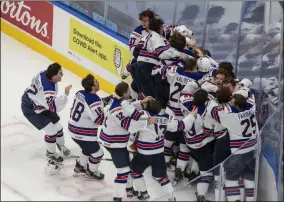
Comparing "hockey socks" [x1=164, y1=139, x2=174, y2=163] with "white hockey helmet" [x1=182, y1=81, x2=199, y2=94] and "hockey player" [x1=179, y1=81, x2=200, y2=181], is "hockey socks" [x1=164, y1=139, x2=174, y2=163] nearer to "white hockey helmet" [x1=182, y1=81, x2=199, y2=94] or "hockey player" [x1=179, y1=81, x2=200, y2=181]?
"hockey player" [x1=179, y1=81, x2=200, y2=181]

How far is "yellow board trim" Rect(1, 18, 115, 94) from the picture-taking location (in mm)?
6168

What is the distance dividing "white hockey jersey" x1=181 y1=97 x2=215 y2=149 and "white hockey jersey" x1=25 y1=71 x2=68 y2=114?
0.74 meters

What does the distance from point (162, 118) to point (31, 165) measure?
108 centimetres

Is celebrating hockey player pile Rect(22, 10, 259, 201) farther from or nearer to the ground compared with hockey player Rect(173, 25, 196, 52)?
nearer to the ground

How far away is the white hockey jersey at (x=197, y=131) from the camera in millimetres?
4750

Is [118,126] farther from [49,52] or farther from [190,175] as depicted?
[49,52]

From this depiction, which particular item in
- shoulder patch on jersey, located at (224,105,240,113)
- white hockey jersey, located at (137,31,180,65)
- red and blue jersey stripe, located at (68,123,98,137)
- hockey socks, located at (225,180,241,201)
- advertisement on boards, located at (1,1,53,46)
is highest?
advertisement on boards, located at (1,1,53,46)

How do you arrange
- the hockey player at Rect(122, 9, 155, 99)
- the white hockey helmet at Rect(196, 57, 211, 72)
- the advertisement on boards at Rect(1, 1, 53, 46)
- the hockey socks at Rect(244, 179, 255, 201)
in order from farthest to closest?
1. the advertisement on boards at Rect(1, 1, 53, 46)
2. the hockey player at Rect(122, 9, 155, 99)
3. the white hockey helmet at Rect(196, 57, 211, 72)
4. the hockey socks at Rect(244, 179, 255, 201)

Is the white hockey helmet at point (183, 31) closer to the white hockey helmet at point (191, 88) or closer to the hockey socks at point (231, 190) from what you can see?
the white hockey helmet at point (191, 88)

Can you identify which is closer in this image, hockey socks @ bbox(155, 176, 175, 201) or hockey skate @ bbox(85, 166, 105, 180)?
hockey socks @ bbox(155, 176, 175, 201)

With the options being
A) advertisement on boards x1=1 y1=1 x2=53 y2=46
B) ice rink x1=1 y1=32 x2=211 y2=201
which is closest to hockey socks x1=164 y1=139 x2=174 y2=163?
ice rink x1=1 y1=32 x2=211 y2=201

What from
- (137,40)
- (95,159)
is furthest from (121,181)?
(137,40)

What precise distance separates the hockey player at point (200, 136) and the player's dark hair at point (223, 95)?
0.17m

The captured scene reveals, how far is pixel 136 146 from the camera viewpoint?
4695 millimetres
